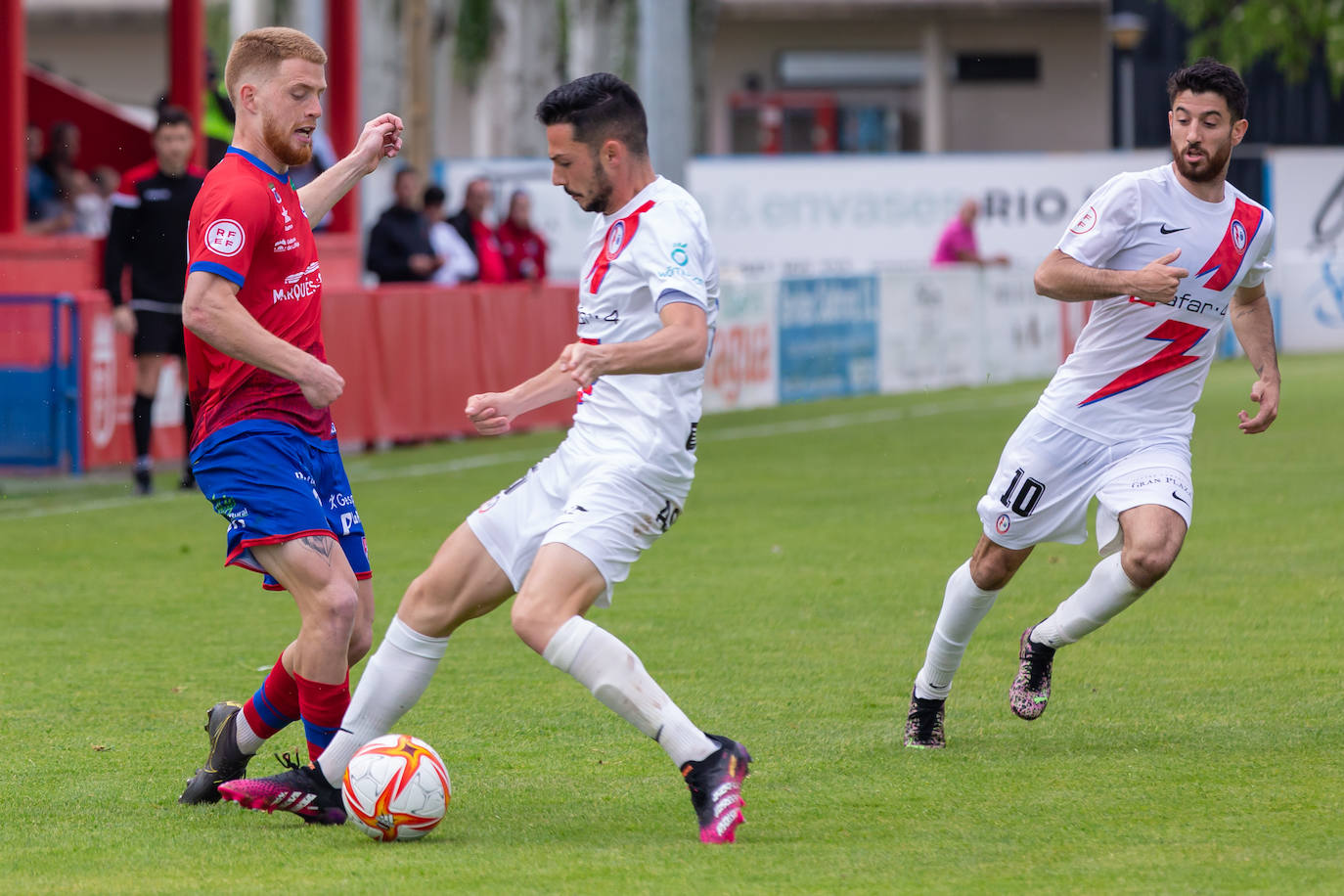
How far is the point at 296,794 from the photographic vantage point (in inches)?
217

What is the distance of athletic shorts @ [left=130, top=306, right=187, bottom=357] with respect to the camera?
1326 centimetres

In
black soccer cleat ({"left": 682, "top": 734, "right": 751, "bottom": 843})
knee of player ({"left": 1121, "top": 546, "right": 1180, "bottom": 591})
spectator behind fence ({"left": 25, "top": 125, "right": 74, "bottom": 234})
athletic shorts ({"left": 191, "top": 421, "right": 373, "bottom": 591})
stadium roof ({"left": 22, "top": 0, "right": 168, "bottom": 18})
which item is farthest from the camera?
stadium roof ({"left": 22, "top": 0, "right": 168, "bottom": 18})

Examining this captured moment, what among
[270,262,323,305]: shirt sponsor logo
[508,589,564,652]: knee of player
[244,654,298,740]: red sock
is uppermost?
[270,262,323,305]: shirt sponsor logo

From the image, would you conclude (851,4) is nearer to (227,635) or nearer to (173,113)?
(173,113)

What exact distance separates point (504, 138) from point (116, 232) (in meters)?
30.8

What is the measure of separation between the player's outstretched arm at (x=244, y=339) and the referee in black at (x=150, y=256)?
813cm

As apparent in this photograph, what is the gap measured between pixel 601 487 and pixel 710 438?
42.2 feet

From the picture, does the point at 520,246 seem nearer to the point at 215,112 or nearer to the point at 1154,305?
the point at 215,112

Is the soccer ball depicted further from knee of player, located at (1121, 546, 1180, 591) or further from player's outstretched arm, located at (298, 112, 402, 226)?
knee of player, located at (1121, 546, 1180, 591)

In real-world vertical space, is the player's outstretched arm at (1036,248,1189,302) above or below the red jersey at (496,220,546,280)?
below

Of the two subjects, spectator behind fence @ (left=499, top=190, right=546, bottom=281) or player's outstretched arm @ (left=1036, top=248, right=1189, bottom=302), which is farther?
spectator behind fence @ (left=499, top=190, right=546, bottom=281)

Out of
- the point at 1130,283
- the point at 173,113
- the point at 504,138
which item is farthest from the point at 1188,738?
the point at 504,138

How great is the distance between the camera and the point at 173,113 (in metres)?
13.1

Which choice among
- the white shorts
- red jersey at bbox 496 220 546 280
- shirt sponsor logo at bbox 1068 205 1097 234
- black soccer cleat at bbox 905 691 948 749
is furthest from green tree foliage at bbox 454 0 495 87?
black soccer cleat at bbox 905 691 948 749
